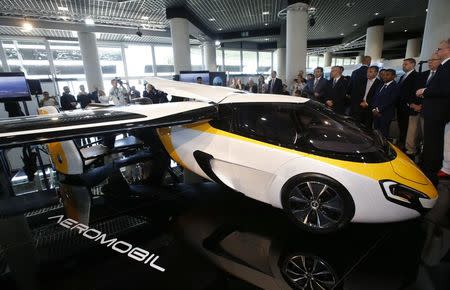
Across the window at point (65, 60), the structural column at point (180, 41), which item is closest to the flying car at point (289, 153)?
the structural column at point (180, 41)

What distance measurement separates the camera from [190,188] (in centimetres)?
301

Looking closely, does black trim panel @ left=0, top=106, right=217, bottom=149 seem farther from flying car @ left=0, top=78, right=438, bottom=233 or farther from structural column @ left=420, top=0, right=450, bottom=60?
structural column @ left=420, top=0, right=450, bottom=60

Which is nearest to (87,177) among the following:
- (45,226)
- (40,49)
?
(45,226)

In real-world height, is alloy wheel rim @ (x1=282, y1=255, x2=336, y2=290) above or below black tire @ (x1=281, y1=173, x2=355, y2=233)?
below

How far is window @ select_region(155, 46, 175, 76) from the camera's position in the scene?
16.6 meters

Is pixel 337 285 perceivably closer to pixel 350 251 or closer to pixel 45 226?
pixel 350 251

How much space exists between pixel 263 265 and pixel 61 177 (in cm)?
283

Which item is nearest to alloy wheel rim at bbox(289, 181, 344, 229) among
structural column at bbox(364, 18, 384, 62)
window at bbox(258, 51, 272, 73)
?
structural column at bbox(364, 18, 384, 62)

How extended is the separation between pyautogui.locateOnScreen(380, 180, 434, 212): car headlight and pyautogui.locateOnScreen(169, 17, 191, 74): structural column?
9440mm

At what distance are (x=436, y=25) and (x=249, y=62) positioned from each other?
1671 centimetres

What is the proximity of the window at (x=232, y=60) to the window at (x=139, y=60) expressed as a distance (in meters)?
6.07

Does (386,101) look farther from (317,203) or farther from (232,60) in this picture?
(232,60)

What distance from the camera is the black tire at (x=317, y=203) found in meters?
1.92

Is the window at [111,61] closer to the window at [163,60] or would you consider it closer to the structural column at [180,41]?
the window at [163,60]
